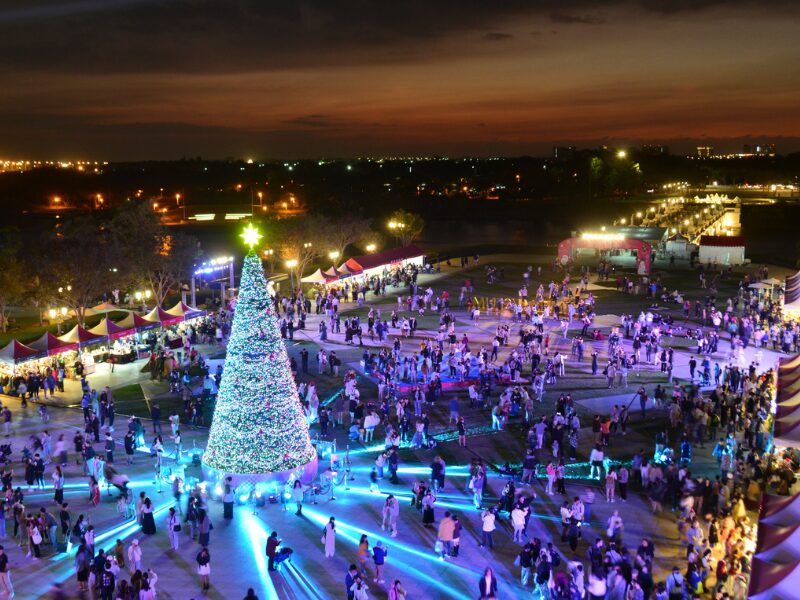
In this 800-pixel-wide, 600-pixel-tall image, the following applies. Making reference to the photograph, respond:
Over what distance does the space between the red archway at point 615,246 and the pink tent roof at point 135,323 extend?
2960cm

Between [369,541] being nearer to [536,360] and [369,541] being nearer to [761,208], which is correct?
[536,360]

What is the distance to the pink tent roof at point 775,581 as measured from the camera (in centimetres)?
995

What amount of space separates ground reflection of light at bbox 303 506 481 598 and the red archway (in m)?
35.9

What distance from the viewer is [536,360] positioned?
23547 mm

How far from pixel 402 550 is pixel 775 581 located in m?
5.86

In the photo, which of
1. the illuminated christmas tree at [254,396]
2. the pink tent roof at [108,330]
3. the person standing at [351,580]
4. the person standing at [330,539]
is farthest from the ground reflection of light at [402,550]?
the pink tent roof at [108,330]

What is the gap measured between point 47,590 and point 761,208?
4327 inches

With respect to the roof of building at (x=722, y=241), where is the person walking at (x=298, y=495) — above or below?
below

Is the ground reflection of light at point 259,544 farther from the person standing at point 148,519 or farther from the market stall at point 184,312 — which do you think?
the market stall at point 184,312

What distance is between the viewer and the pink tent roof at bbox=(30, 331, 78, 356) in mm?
24344

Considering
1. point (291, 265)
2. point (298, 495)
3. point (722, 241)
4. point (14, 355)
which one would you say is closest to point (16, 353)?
point (14, 355)

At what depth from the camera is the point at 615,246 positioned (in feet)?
160

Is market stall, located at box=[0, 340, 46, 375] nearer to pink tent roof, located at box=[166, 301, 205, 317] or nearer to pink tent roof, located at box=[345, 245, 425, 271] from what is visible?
pink tent roof, located at box=[166, 301, 205, 317]

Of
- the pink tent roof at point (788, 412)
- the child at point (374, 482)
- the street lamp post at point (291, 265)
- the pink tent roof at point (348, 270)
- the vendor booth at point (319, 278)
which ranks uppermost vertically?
the street lamp post at point (291, 265)
